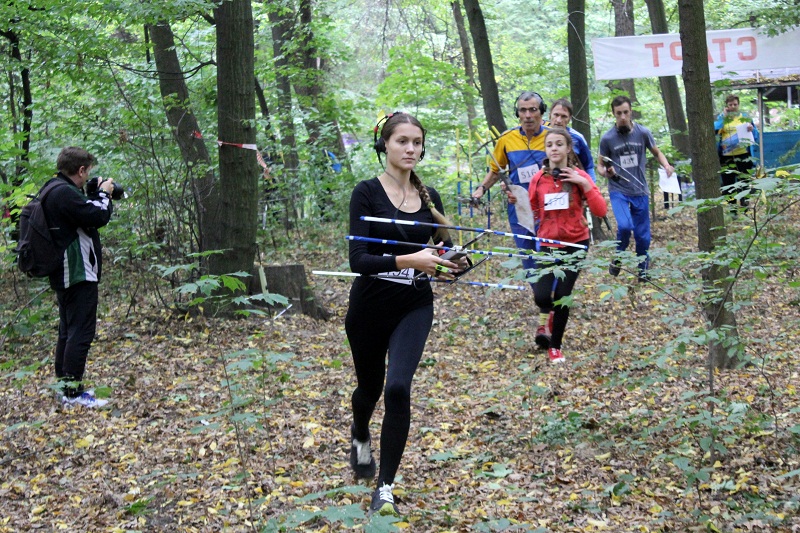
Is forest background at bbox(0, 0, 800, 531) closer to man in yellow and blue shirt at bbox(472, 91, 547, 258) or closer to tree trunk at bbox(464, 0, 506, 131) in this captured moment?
tree trunk at bbox(464, 0, 506, 131)

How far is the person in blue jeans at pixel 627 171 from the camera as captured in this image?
9711mm

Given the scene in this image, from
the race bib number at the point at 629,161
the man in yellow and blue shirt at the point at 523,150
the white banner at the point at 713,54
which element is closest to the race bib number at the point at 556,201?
the man in yellow and blue shirt at the point at 523,150

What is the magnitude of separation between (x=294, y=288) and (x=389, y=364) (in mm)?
5750

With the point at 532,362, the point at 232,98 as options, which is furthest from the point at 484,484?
the point at 232,98

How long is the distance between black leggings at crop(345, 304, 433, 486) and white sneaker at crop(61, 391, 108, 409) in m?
2.91

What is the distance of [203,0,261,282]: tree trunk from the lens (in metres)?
8.97

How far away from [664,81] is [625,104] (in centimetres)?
634

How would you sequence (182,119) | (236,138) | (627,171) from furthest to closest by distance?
(182,119), (627,171), (236,138)

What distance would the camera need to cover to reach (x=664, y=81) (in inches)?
614

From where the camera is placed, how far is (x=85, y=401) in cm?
695

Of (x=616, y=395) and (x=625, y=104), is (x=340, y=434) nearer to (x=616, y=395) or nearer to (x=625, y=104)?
(x=616, y=395)

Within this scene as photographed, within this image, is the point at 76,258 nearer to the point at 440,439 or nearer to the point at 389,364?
the point at 440,439

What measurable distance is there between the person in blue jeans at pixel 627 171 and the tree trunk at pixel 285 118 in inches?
226

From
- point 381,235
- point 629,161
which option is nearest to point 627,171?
point 629,161
